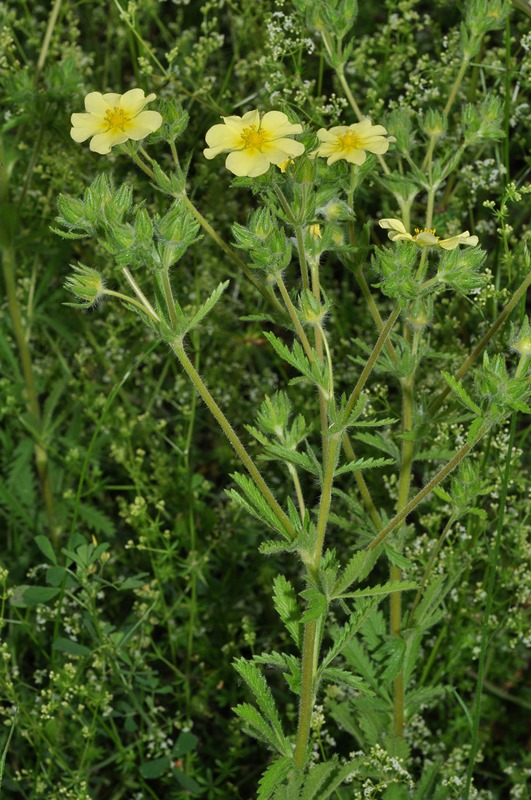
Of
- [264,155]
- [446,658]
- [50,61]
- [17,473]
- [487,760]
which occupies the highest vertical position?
[264,155]

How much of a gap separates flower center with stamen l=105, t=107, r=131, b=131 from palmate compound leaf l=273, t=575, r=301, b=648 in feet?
2.76

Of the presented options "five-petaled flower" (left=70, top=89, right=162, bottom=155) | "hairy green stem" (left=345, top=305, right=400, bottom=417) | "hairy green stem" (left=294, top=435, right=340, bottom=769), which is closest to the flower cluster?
"five-petaled flower" (left=70, top=89, right=162, bottom=155)

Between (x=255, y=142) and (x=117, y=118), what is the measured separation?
0.95 feet

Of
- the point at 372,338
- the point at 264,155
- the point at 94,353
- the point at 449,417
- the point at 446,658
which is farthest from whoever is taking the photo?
the point at 94,353

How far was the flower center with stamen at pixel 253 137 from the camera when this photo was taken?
173 centimetres

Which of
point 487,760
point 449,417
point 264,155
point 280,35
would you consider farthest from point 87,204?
point 487,760

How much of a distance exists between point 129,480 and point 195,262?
716 millimetres

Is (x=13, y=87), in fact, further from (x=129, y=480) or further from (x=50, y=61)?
(x=129, y=480)

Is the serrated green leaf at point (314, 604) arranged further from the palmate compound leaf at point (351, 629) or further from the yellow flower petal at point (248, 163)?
the yellow flower petal at point (248, 163)

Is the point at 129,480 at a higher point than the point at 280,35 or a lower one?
lower

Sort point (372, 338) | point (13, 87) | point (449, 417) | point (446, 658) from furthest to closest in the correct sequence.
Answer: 1. point (372, 338)
2. point (13, 87)
3. point (446, 658)
4. point (449, 417)

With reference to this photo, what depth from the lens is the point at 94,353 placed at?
11.4 feet

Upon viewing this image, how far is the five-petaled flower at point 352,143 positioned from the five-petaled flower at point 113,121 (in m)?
0.29

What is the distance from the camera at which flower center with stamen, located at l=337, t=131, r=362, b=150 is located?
1869 mm
